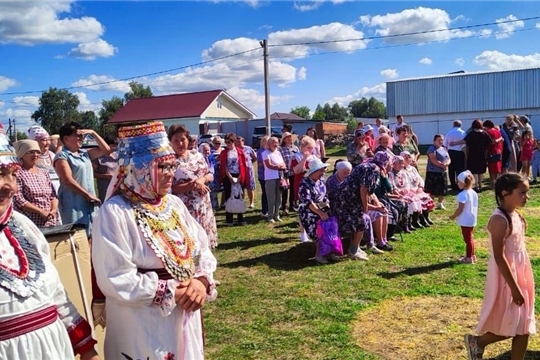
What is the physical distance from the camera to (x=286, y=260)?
7434 mm

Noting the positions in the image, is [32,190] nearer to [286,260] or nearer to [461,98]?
[286,260]

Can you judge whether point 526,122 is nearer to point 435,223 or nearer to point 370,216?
point 435,223

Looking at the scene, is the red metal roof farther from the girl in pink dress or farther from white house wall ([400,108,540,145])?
the girl in pink dress

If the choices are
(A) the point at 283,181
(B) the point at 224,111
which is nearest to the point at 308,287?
(A) the point at 283,181

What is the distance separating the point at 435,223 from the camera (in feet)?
31.8

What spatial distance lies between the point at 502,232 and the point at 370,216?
4141mm

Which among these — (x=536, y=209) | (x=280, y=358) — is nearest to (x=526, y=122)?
(x=536, y=209)

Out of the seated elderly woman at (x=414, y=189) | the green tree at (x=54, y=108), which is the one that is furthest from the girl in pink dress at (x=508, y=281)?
the green tree at (x=54, y=108)

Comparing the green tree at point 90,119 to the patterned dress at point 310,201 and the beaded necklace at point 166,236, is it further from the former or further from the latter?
the beaded necklace at point 166,236

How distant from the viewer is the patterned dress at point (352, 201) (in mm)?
7234

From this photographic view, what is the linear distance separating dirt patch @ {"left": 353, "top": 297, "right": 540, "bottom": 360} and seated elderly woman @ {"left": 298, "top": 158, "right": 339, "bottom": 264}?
1828 mm

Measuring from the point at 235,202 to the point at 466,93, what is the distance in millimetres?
33232

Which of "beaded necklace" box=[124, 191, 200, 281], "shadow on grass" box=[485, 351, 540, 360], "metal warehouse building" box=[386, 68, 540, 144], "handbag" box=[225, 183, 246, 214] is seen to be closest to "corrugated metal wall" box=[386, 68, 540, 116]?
"metal warehouse building" box=[386, 68, 540, 144]

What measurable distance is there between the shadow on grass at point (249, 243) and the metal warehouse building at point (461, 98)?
30.2 metres
